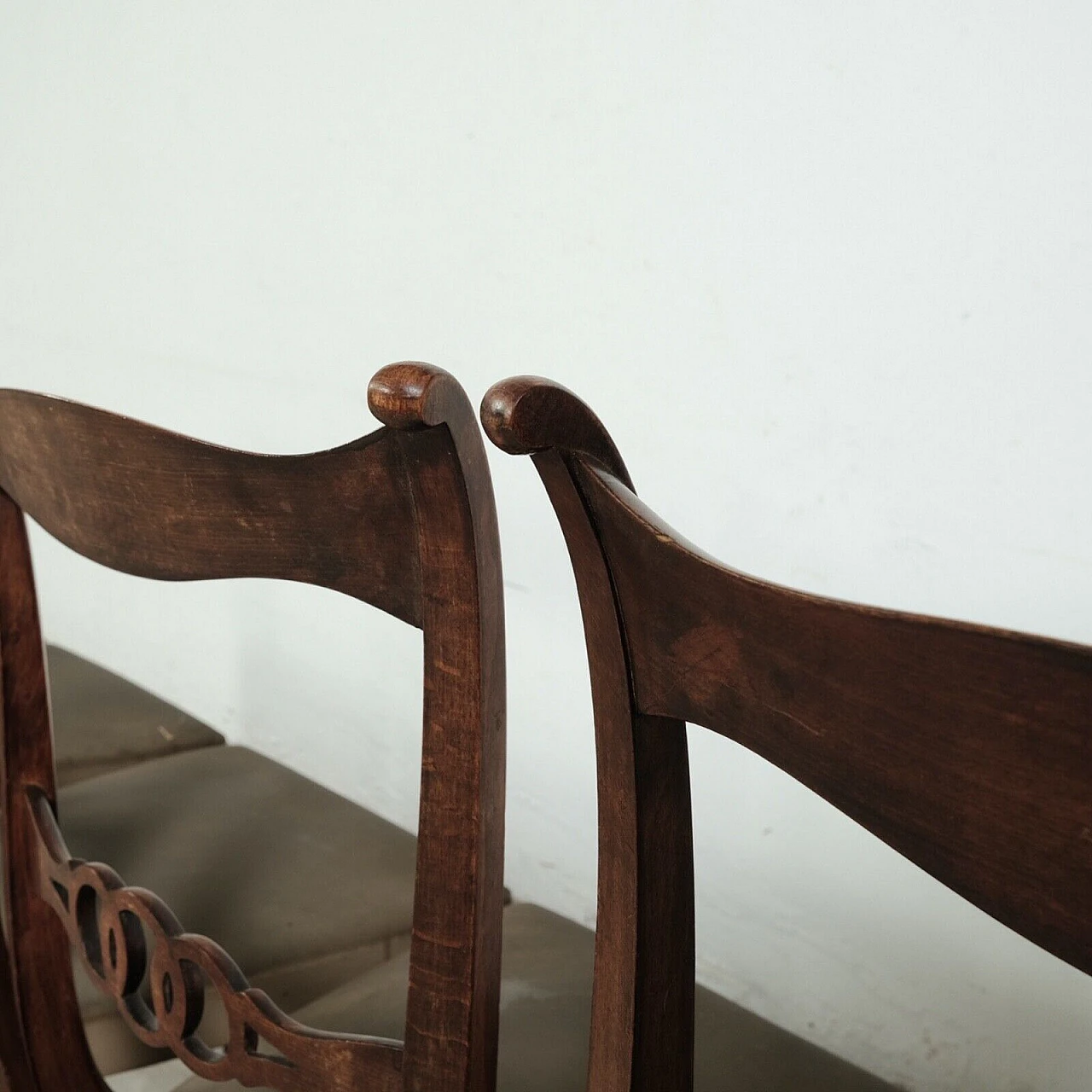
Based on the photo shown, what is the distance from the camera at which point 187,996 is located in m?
0.68

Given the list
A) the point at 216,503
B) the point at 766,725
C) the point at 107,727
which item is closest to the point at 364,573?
the point at 216,503

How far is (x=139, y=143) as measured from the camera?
1.58m

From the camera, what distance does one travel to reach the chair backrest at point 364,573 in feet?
1.68

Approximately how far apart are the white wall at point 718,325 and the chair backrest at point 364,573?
388 millimetres

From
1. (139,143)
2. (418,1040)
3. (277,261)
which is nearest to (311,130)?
(277,261)

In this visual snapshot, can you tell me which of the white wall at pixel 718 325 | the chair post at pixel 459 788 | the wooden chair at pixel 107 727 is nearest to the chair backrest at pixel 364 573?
the chair post at pixel 459 788

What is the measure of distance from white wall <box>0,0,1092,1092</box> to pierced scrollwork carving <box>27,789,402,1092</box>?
0.44 metres

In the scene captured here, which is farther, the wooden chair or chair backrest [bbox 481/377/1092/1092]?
the wooden chair

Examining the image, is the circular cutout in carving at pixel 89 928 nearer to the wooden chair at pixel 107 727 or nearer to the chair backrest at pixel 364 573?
the chair backrest at pixel 364 573

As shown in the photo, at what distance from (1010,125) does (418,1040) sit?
57 cm

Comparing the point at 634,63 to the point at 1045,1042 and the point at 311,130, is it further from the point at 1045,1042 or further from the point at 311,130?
the point at 1045,1042

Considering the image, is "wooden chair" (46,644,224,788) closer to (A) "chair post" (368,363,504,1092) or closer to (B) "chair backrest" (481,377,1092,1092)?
(A) "chair post" (368,363,504,1092)

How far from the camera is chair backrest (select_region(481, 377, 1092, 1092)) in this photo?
300 millimetres

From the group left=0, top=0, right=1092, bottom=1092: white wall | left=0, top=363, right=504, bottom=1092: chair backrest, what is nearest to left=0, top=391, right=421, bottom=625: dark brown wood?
left=0, top=363, right=504, bottom=1092: chair backrest
